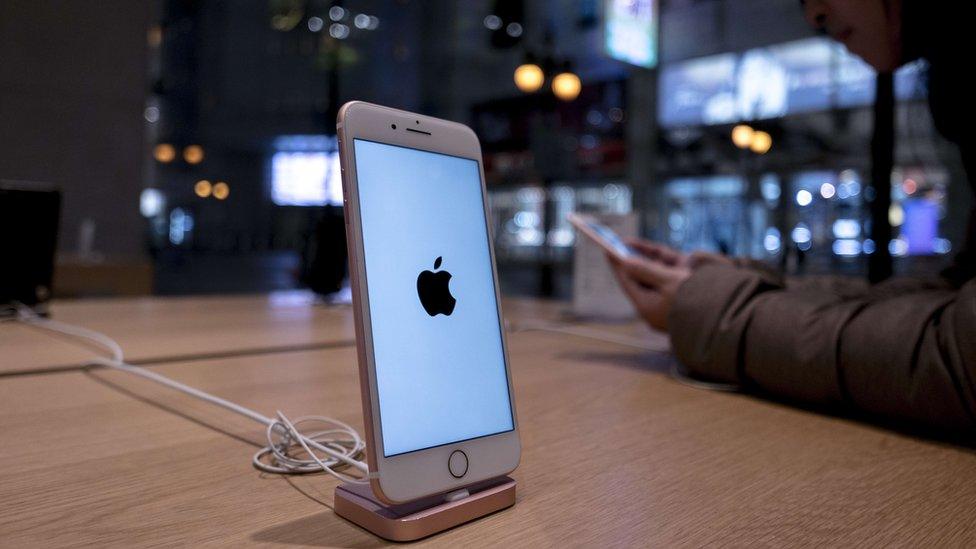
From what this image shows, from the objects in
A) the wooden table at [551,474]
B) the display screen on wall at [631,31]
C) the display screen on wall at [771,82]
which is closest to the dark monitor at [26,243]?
the wooden table at [551,474]

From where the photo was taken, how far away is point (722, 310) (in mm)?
697

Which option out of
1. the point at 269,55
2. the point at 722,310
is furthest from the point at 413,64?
the point at 722,310

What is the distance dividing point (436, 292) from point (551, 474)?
15 cm

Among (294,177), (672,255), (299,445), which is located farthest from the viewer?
(294,177)

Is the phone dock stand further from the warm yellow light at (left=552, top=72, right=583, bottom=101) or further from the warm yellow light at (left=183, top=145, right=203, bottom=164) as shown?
the warm yellow light at (left=183, top=145, right=203, bottom=164)

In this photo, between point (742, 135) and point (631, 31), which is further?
point (742, 135)

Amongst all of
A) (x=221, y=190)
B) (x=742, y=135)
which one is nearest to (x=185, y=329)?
(x=221, y=190)

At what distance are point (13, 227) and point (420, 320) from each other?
1.15 m

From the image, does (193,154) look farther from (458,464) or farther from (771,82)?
(771,82)

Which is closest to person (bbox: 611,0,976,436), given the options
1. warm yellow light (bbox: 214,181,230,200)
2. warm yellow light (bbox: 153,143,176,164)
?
warm yellow light (bbox: 153,143,176,164)

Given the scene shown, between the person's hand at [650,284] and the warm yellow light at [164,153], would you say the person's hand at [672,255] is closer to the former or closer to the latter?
the person's hand at [650,284]

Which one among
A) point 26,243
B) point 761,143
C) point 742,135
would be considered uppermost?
point 742,135

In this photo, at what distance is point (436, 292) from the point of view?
380 mm

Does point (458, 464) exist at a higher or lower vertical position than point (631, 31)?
lower
